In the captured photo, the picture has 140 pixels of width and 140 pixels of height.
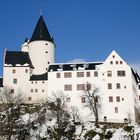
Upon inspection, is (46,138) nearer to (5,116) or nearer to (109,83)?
(5,116)

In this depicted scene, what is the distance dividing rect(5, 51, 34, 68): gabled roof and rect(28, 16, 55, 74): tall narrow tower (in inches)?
54.7

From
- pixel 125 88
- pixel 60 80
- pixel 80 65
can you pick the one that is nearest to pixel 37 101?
pixel 60 80

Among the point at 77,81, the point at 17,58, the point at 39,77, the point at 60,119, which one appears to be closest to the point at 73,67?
the point at 77,81

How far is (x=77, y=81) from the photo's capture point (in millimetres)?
88750

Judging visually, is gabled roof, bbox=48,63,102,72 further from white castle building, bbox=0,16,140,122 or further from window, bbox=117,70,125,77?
window, bbox=117,70,125,77

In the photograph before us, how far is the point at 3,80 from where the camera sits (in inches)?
3637

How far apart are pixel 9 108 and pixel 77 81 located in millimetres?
16885

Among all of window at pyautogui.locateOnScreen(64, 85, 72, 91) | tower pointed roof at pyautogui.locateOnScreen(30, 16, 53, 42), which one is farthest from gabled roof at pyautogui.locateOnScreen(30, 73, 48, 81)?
tower pointed roof at pyautogui.locateOnScreen(30, 16, 53, 42)

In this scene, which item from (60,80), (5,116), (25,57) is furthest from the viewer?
(25,57)

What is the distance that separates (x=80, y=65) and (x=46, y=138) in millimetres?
22038

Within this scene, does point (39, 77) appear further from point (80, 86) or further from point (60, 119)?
point (60, 119)

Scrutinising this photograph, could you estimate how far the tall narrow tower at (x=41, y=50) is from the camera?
9600 cm

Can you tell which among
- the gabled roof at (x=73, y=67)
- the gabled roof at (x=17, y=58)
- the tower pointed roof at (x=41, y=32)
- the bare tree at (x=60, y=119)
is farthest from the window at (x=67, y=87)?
the tower pointed roof at (x=41, y=32)

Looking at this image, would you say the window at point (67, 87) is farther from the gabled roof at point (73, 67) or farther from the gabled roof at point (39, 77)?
the gabled roof at point (39, 77)
